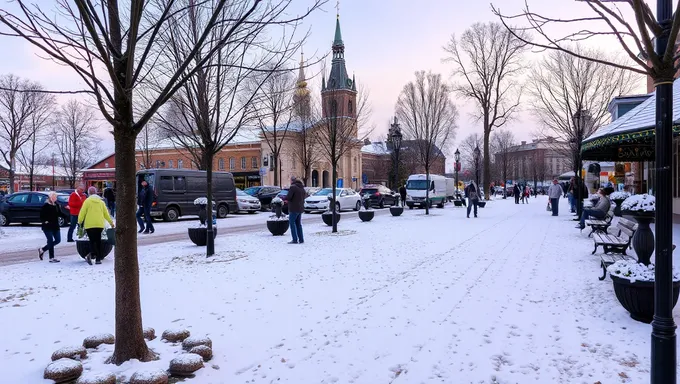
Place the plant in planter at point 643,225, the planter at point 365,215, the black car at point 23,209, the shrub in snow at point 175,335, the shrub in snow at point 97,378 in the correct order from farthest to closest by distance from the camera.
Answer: the planter at point 365,215, the black car at point 23,209, the plant in planter at point 643,225, the shrub in snow at point 175,335, the shrub in snow at point 97,378

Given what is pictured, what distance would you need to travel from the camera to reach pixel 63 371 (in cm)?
353

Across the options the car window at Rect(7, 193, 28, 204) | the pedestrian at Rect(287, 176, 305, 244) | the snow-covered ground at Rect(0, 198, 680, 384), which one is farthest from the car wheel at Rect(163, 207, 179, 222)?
the snow-covered ground at Rect(0, 198, 680, 384)

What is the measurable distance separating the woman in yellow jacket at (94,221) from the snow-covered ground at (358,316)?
0.41 meters

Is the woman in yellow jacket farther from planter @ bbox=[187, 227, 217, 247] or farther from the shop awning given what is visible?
the shop awning

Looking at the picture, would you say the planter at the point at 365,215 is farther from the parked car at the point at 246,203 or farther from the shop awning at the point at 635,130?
the parked car at the point at 246,203

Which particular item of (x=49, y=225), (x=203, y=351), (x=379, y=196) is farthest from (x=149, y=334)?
(x=379, y=196)

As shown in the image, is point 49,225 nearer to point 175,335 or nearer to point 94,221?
point 94,221

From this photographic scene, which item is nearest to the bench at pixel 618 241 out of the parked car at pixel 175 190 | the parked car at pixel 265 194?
the parked car at pixel 175 190

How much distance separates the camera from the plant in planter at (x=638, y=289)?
16.0ft

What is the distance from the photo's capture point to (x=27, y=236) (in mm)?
15195

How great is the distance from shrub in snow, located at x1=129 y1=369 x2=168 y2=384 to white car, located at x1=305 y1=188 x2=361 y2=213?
22.1 m

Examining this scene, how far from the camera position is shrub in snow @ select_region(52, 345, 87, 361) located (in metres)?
3.96

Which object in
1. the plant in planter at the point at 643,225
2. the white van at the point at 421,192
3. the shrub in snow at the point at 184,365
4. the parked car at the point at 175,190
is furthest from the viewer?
the white van at the point at 421,192

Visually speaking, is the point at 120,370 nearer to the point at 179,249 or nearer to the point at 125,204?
the point at 125,204
